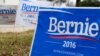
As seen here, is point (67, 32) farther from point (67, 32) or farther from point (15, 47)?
point (15, 47)

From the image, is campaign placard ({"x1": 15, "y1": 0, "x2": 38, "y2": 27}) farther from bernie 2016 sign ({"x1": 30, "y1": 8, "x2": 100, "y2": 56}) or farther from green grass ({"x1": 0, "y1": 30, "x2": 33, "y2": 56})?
bernie 2016 sign ({"x1": 30, "y1": 8, "x2": 100, "y2": 56})

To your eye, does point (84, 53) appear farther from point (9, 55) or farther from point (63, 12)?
point (9, 55)

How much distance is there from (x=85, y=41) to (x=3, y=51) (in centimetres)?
440

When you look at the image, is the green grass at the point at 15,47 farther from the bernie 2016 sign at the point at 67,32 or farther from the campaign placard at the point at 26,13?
the campaign placard at the point at 26,13

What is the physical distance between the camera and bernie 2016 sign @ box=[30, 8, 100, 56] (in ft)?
18.7

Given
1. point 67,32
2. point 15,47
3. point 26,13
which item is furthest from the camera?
point 26,13

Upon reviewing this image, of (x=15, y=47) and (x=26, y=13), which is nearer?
Answer: (x=15, y=47)

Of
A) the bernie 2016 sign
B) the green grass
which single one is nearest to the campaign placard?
the green grass

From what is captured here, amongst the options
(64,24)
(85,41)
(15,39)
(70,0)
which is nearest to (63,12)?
(64,24)

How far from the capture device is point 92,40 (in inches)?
225

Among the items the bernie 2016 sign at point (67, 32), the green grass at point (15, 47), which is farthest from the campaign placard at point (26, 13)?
the bernie 2016 sign at point (67, 32)

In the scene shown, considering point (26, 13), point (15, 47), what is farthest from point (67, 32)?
point (26, 13)

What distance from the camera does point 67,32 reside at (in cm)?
598

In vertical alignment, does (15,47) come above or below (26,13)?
below
